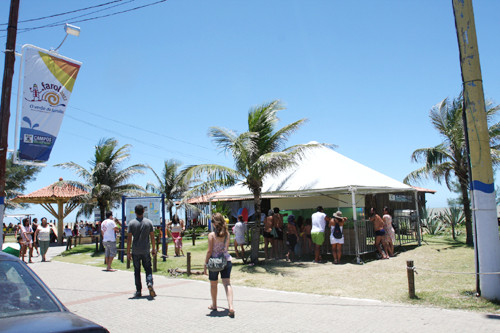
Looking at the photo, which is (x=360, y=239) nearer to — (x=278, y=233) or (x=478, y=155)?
(x=278, y=233)

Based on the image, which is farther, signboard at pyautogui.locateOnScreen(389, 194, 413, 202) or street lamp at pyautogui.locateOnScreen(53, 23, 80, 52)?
signboard at pyautogui.locateOnScreen(389, 194, 413, 202)

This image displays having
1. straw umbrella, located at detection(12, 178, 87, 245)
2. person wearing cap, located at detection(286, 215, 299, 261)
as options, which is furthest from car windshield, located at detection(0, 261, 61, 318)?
straw umbrella, located at detection(12, 178, 87, 245)

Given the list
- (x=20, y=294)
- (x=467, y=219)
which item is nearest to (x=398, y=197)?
(x=467, y=219)

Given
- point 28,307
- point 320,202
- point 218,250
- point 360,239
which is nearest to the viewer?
point 28,307

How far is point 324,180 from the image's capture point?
44.2 feet

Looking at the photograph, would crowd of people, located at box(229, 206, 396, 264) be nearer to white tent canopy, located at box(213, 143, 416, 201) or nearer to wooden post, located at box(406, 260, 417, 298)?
white tent canopy, located at box(213, 143, 416, 201)

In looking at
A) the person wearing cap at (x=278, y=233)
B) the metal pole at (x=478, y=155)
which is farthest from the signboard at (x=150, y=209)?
the metal pole at (x=478, y=155)

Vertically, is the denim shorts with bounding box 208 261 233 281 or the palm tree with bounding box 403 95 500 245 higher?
the palm tree with bounding box 403 95 500 245

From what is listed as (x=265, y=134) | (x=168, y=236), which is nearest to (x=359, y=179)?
(x=265, y=134)

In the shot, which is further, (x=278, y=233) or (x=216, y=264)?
(x=278, y=233)

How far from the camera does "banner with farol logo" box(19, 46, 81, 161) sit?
26.8 feet

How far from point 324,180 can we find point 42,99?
8889 millimetres

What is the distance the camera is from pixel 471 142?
24.2 feet

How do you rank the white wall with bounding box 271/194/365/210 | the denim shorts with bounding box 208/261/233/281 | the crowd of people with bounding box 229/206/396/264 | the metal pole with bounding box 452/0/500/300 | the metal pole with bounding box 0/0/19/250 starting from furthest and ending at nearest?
the white wall with bounding box 271/194/365/210
the crowd of people with bounding box 229/206/396/264
the metal pole with bounding box 0/0/19/250
the metal pole with bounding box 452/0/500/300
the denim shorts with bounding box 208/261/233/281
